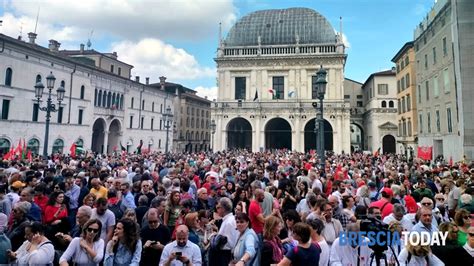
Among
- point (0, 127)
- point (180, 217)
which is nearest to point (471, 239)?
point (180, 217)

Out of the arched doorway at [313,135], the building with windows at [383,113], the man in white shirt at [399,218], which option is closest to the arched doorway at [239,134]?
the arched doorway at [313,135]

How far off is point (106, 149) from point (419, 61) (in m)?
39.1

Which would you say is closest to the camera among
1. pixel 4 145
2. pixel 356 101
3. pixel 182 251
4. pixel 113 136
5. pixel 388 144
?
pixel 182 251

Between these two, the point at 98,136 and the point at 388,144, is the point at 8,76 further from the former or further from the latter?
the point at 388,144

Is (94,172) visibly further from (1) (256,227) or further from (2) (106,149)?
(2) (106,149)

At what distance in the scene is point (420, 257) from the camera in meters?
4.14

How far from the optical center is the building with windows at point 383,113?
4547cm

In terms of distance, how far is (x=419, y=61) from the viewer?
30.1 m

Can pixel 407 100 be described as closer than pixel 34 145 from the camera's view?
No

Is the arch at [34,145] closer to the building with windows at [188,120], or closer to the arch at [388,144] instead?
the building with windows at [188,120]

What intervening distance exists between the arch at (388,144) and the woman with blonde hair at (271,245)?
4658 centimetres

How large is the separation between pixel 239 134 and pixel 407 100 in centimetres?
2426

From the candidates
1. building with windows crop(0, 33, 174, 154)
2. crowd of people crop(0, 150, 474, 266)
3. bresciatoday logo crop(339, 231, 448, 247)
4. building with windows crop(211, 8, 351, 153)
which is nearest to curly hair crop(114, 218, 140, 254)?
crowd of people crop(0, 150, 474, 266)

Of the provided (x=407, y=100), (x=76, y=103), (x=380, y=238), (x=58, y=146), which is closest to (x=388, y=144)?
(x=407, y=100)
